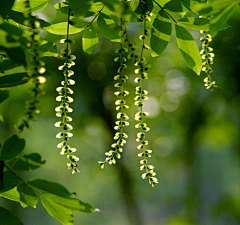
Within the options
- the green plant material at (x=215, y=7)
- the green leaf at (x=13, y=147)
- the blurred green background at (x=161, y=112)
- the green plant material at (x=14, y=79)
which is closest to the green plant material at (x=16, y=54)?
the green plant material at (x=14, y=79)

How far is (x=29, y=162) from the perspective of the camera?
1.97 feet

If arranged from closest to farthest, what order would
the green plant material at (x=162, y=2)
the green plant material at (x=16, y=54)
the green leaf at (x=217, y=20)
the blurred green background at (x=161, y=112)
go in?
the green plant material at (x=16, y=54), the green leaf at (x=217, y=20), the green plant material at (x=162, y=2), the blurred green background at (x=161, y=112)

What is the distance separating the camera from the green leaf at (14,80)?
1.95ft

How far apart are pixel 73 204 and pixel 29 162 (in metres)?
0.15

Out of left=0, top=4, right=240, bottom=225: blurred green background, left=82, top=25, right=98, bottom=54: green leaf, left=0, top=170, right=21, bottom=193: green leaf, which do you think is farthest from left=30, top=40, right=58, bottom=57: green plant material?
left=0, top=4, right=240, bottom=225: blurred green background

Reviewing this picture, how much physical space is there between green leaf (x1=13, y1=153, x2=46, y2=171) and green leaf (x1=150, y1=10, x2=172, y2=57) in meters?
0.45

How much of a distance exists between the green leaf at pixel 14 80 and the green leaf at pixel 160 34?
381 mm

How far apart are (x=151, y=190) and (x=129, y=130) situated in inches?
127

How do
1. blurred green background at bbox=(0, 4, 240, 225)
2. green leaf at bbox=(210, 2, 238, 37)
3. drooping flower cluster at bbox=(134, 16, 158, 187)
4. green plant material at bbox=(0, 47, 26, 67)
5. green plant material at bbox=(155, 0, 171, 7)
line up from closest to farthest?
green plant material at bbox=(0, 47, 26, 67)
green leaf at bbox=(210, 2, 238, 37)
drooping flower cluster at bbox=(134, 16, 158, 187)
green plant material at bbox=(155, 0, 171, 7)
blurred green background at bbox=(0, 4, 240, 225)

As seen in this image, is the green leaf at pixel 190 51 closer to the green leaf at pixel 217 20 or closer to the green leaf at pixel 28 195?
the green leaf at pixel 217 20

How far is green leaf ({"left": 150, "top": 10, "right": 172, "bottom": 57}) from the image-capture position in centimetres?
78

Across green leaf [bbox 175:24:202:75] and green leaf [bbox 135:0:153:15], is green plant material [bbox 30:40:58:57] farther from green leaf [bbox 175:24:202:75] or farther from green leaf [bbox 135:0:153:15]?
green leaf [bbox 175:24:202:75]

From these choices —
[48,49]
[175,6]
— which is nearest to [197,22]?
[175,6]

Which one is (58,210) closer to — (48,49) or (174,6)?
(48,49)
